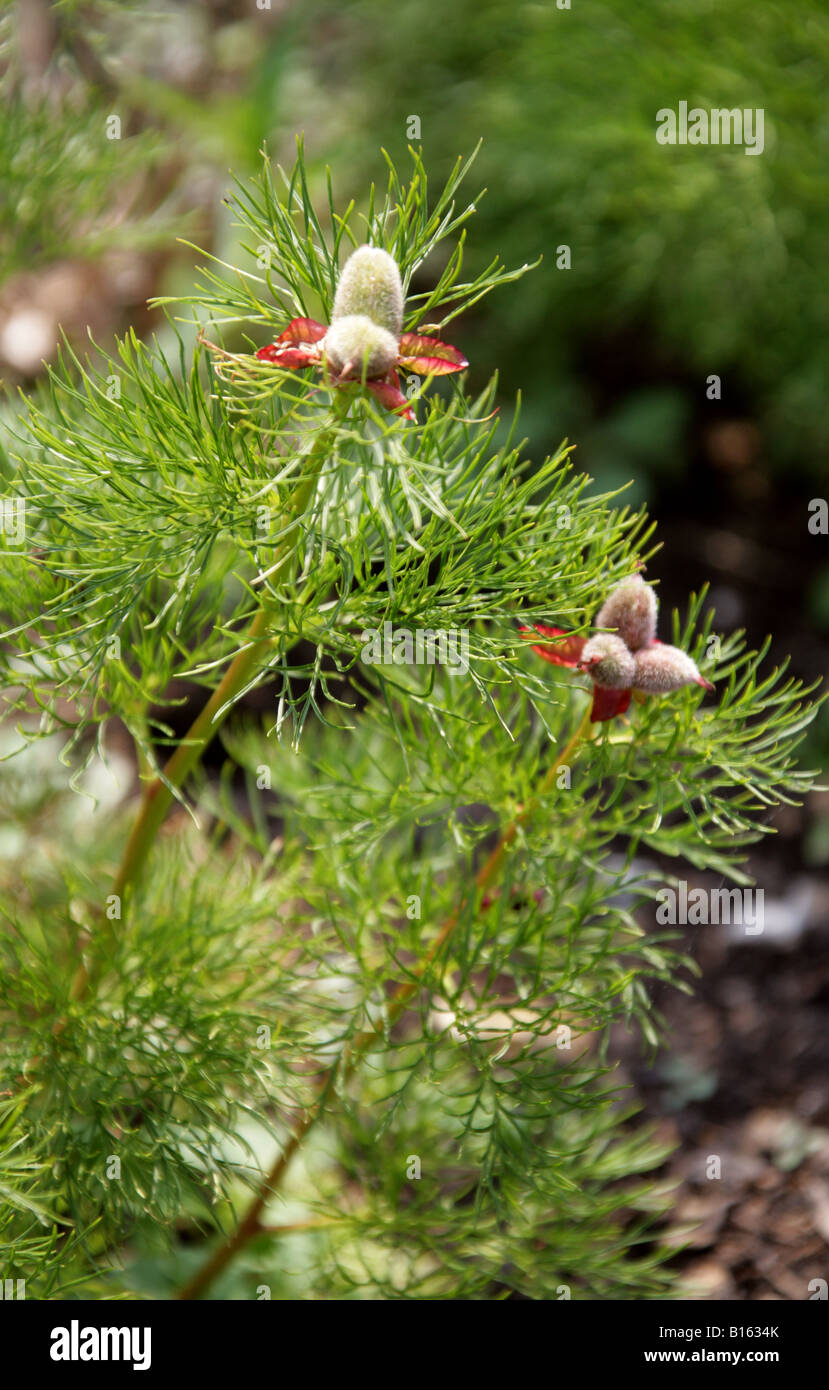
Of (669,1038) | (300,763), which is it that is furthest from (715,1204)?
(300,763)

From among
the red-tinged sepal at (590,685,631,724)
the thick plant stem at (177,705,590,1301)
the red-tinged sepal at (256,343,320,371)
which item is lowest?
the thick plant stem at (177,705,590,1301)

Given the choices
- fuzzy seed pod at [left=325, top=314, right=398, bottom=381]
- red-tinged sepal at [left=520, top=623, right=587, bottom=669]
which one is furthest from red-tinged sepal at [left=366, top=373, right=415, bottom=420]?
red-tinged sepal at [left=520, top=623, right=587, bottom=669]

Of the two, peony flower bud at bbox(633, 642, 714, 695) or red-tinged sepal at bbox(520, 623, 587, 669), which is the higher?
red-tinged sepal at bbox(520, 623, 587, 669)

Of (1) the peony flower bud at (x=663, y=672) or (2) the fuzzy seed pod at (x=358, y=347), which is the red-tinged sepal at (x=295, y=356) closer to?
(2) the fuzzy seed pod at (x=358, y=347)

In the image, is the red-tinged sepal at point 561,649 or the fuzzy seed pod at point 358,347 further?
the red-tinged sepal at point 561,649

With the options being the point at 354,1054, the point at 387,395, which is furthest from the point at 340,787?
the point at 387,395

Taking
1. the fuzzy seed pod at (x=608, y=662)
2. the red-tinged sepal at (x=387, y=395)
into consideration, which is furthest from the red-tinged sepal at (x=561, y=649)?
the red-tinged sepal at (x=387, y=395)

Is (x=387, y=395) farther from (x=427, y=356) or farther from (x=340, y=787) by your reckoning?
(x=340, y=787)

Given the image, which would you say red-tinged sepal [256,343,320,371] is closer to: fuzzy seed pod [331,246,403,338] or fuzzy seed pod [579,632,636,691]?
fuzzy seed pod [331,246,403,338]
